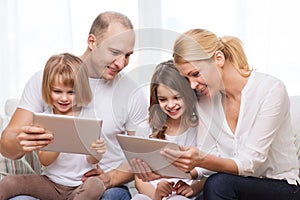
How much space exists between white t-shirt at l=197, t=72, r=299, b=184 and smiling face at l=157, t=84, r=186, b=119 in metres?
0.10

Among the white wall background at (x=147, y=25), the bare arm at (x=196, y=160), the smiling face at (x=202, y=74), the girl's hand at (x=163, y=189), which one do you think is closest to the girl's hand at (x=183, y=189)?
the girl's hand at (x=163, y=189)

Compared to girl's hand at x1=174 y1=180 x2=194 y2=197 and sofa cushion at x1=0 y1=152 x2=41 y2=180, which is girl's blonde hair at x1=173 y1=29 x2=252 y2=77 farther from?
sofa cushion at x1=0 y1=152 x2=41 y2=180

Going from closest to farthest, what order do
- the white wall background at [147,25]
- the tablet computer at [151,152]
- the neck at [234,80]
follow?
the tablet computer at [151,152]
the neck at [234,80]
the white wall background at [147,25]

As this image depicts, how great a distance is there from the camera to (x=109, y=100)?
2066mm

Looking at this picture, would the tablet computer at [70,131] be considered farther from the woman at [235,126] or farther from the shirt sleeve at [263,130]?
the shirt sleeve at [263,130]

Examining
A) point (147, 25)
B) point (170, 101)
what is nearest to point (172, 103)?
point (170, 101)

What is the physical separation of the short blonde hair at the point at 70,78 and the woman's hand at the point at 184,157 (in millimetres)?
429

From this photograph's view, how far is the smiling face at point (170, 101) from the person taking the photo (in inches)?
76.8

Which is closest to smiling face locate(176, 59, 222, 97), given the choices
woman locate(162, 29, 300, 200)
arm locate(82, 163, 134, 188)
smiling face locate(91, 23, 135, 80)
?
woman locate(162, 29, 300, 200)

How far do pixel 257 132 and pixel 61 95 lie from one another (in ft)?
2.45

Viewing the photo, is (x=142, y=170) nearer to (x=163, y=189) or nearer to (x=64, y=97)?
(x=163, y=189)

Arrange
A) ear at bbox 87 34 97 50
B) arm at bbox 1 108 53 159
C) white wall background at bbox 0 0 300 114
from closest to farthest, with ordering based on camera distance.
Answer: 1. arm at bbox 1 108 53 159
2. ear at bbox 87 34 97 50
3. white wall background at bbox 0 0 300 114

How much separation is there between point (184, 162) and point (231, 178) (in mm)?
171

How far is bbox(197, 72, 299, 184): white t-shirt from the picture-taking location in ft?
6.20
